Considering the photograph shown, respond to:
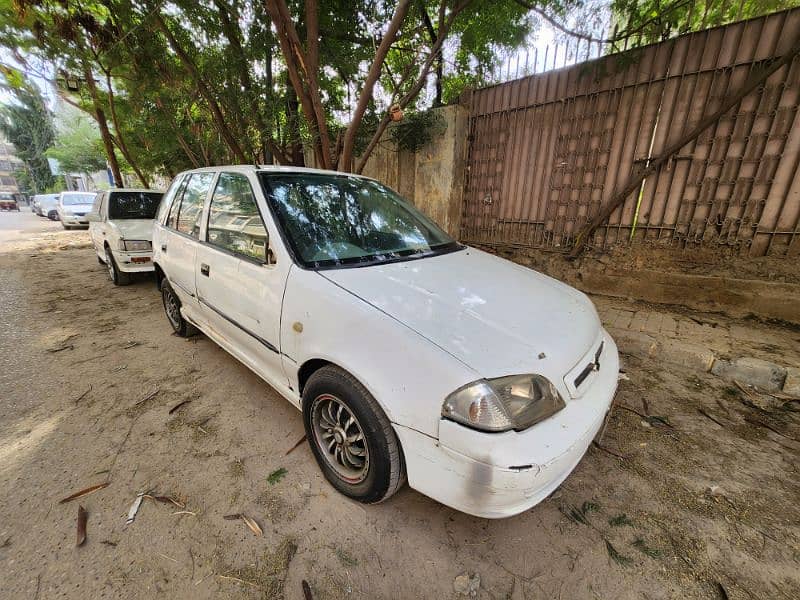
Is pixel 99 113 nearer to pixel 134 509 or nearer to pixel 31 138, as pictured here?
pixel 134 509

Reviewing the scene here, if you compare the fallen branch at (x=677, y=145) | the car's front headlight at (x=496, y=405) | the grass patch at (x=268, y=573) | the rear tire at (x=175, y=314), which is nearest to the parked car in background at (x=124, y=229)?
the rear tire at (x=175, y=314)

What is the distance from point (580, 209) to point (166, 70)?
8.37 meters

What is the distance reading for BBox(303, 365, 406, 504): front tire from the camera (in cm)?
159

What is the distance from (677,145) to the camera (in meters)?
4.03

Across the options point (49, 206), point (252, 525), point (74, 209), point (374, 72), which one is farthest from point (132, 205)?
point (49, 206)

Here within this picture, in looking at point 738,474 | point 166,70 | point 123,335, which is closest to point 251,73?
point 166,70

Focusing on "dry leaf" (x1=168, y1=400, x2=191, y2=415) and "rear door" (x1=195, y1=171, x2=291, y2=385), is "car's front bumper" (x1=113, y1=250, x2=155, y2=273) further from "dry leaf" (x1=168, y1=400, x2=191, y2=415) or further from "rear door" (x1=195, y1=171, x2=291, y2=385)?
"dry leaf" (x1=168, y1=400, x2=191, y2=415)

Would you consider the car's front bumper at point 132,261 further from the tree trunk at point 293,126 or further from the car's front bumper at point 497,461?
the car's front bumper at point 497,461

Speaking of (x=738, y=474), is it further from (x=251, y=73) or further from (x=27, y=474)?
(x=251, y=73)

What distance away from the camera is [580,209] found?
15.9 feet

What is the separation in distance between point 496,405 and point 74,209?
19.5m

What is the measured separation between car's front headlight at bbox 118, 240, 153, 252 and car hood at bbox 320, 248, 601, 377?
5139mm

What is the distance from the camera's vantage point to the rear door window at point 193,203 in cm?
290

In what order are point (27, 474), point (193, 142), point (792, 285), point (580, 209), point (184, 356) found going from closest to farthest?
point (27, 474) → point (184, 356) → point (792, 285) → point (580, 209) → point (193, 142)
